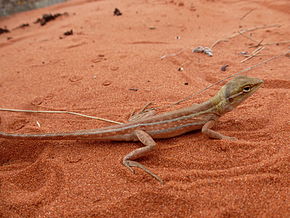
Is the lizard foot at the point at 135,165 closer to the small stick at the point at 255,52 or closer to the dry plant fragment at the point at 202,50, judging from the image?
the small stick at the point at 255,52

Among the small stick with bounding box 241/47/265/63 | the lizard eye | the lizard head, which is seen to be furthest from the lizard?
the small stick with bounding box 241/47/265/63

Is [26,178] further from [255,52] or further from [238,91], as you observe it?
[255,52]

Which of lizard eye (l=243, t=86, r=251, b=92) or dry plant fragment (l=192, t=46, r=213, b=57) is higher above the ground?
lizard eye (l=243, t=86, r=251, b=92)

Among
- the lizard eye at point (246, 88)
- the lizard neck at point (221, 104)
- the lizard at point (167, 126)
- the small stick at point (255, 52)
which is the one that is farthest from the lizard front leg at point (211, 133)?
the small stick at point (255, 52)

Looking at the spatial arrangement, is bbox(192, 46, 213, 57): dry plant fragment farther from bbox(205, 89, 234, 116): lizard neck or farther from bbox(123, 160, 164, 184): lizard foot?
bbox(123, 160, 164, 184): lizard foot

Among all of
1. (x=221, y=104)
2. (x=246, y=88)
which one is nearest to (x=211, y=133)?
(x=221, y=104)

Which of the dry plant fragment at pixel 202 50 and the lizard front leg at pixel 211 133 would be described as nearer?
the lizard front leg at pixel 211 133
